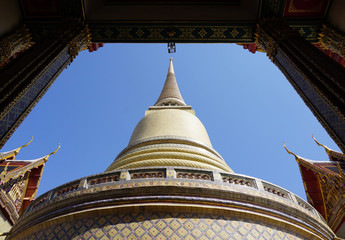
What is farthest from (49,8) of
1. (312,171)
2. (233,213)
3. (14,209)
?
(312,171)

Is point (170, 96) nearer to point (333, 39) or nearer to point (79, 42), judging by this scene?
point (79, 42)

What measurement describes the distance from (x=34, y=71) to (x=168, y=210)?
3191 mm

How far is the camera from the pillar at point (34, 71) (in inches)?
144

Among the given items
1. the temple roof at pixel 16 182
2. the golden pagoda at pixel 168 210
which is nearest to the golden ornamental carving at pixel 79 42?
the golden pagoda at pixel 168 210

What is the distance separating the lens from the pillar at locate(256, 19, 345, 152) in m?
3.52

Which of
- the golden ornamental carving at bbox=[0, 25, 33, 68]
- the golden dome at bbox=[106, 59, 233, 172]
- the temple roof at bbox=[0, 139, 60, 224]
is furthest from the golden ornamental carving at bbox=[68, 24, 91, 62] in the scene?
the temple roof at bbox=[0, 139, 60, 224]

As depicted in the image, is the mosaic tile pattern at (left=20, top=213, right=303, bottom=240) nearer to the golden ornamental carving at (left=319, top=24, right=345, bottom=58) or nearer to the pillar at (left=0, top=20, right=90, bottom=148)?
the pillar at (left=0, top=20, right=90, bottom=148)

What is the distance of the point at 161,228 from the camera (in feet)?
13.1

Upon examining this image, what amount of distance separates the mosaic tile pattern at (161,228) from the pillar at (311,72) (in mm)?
1926

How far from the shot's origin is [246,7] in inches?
245

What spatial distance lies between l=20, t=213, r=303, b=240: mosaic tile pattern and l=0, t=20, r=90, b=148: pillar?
1770 millimetres

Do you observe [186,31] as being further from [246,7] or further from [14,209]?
[14,209]

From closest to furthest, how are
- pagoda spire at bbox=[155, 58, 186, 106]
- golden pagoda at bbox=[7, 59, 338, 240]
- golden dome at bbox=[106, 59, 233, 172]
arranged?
golden pagoda at bbox=[7, 59, 338, 240] < golden dome at bbox=[106, 59, 233, 172] < pagoda spire at bbox=[155, 58, 186, 106]

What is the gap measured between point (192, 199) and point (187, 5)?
15.0 feet
